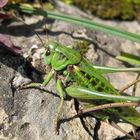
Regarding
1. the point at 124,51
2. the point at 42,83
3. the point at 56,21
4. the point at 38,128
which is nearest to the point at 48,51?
the point at 42,83

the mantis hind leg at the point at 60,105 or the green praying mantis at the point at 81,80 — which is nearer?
the mantis hind leg at the point at 60,105

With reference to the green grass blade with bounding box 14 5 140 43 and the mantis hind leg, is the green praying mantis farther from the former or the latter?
the green grass blade with bounding box 14 5 140 43

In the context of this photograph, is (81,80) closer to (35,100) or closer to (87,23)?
(35,100)

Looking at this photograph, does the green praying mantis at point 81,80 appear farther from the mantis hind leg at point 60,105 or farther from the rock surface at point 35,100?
the rock surface at point 35,100

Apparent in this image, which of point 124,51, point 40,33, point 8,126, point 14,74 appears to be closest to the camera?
point 8,126

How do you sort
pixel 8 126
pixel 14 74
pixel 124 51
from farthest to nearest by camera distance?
pixel 124 51 < pixel 14 74 < pixel 8 126

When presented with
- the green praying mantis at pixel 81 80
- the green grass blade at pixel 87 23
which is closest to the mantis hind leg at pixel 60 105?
the green praying mantis at pixel 81 80

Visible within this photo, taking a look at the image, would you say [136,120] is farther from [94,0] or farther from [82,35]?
[94,0]

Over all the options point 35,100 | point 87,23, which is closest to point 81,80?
point 35,100

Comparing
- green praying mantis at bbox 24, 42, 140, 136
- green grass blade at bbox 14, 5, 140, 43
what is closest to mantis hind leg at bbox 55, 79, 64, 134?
green praying mantis at bbox 24, 42, 140, 136
